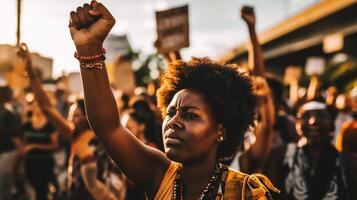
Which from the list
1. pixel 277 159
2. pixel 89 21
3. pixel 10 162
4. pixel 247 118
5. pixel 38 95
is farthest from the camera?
pixel 10 162

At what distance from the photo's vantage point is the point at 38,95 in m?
5.34

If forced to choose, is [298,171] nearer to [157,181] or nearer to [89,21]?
[157,181]

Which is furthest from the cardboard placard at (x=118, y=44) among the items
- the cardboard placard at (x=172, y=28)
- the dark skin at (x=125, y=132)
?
the dark skin at (x=125, y=132)

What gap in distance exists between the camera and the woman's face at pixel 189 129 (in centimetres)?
228

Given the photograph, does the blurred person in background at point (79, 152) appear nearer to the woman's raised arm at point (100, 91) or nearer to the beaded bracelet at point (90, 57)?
the woman's raised arm at point (100, 91)

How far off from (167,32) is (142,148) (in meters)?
3.43

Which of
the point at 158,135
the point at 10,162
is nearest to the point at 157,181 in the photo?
the point at 158,135

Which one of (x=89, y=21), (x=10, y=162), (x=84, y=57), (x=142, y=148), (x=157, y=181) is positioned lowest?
(x=10, y=162)

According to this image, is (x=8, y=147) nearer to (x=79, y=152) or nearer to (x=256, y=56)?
(x=79, y=152)

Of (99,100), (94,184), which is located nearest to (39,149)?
(94,184)

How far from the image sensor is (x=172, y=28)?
5.72 m

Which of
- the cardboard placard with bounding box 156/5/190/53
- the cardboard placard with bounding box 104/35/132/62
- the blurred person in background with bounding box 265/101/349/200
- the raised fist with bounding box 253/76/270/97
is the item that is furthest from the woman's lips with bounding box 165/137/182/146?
the cardboard placard with bounding box 104/35/132/62

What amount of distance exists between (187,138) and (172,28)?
3570 mm

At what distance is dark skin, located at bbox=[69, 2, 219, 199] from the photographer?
7.15ft
